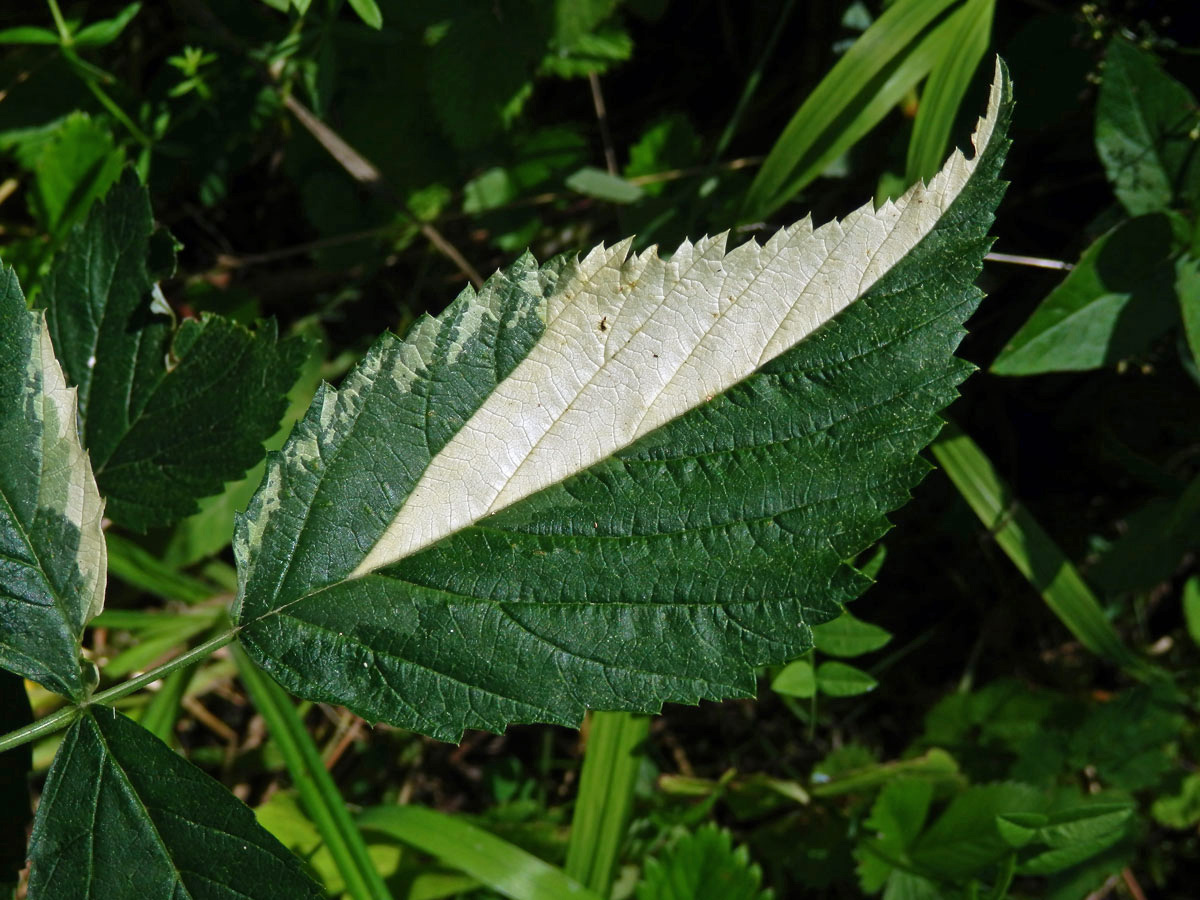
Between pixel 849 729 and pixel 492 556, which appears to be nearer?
pixel 492 556

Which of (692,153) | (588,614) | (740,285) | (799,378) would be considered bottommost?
(588,614)

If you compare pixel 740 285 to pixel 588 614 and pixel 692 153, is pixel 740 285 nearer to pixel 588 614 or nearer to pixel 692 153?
pixel 588 614

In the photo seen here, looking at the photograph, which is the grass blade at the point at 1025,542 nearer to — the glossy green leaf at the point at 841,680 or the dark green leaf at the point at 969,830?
the dark green leaf at the point at 969,830

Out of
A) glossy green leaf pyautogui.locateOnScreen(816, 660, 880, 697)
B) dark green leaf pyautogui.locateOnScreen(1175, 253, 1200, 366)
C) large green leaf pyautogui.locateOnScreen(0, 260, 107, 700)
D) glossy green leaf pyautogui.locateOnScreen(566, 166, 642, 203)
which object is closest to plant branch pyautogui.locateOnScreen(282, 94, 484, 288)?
glossy green leaf pyautogui.locateOnScreen(566, 166, 642, 203)

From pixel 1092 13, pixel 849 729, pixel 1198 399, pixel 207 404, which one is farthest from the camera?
pixel 849 729

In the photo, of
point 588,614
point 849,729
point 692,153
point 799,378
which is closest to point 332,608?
point 588,614

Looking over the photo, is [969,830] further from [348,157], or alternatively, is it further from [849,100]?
[348,157]

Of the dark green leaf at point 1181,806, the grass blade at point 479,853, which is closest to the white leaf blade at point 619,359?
the grass blade at point 479,853
